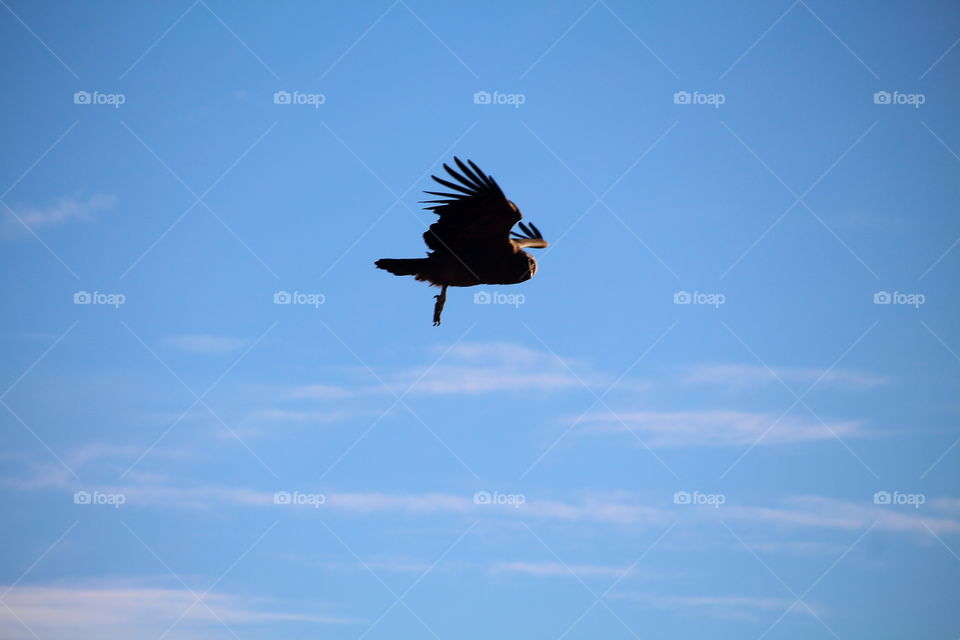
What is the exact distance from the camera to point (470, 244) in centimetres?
3625

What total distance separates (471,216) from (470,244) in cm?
116

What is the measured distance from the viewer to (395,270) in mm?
35250

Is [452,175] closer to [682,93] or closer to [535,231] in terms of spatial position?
[535,231]

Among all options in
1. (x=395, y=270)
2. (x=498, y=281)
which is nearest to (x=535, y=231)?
(x=498, y=281)

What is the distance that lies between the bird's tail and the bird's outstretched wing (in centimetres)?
66

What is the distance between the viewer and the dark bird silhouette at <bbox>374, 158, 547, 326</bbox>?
34.6m

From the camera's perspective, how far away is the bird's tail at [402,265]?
3500 cm

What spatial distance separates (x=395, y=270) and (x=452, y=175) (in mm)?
2806

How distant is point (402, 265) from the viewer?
116 ft

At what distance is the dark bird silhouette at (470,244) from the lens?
113ft

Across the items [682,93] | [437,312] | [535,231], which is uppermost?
[682,93]

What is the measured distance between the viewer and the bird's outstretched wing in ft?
113

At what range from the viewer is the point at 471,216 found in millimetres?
35281

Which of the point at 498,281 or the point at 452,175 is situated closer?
the point at 452,175
